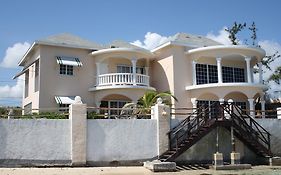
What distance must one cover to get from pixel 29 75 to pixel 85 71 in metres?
5.33

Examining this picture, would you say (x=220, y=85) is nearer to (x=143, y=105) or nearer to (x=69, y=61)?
(x=143, y=105)

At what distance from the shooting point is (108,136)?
20.4 metres

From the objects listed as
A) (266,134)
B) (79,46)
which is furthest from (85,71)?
(266,134)

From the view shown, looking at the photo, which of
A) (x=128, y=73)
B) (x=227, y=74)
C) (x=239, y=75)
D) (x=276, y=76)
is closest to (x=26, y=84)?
(x=128, y=73)

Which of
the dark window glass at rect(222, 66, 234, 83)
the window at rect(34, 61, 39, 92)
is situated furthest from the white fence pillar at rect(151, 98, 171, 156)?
the window at rect(34, 61, 39, 92)

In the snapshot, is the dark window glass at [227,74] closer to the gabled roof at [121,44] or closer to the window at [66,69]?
the gabled roof at [121,44]

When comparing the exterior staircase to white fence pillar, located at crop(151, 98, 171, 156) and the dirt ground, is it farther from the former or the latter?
the dirt ground

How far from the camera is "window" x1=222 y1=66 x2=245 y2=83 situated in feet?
99.8

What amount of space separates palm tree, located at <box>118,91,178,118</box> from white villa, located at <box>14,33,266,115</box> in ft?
5.21

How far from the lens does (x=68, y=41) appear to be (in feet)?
93.6

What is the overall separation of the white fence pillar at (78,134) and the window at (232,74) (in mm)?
14722

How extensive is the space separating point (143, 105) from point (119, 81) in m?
3.62

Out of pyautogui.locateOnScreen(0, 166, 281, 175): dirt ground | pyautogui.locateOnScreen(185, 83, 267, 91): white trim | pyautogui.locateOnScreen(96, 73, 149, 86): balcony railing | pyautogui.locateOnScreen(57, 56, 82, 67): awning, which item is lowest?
pyautogui.locateOnScreen(0, 166, 281, 175): dirt ground

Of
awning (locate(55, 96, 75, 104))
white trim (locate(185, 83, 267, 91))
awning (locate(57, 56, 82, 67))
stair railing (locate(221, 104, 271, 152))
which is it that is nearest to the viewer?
stair railing (locate(221, 104, 271, 152))
